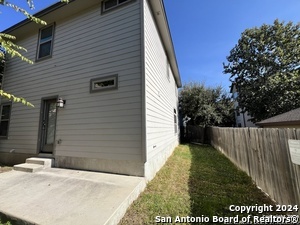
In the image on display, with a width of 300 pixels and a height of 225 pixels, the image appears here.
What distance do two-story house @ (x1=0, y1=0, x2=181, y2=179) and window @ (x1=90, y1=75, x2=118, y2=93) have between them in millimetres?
30

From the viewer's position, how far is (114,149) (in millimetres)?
4328

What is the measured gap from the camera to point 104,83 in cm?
482

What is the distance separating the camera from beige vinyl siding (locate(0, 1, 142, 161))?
4340mm

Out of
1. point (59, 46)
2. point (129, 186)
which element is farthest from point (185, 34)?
point (129, 186)

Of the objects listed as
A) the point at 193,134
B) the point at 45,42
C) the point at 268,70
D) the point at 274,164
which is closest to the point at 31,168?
the point at 45,42

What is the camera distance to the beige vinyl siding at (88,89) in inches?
171

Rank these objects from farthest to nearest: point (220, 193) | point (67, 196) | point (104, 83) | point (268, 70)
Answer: point (268, 70), point (104, 83), point (220, 193), point (67, 196)

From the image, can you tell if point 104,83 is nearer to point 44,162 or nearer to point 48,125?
point 48,125

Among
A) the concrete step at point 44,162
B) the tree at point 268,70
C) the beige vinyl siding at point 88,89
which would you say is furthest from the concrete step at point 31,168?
the tree at point 268,70

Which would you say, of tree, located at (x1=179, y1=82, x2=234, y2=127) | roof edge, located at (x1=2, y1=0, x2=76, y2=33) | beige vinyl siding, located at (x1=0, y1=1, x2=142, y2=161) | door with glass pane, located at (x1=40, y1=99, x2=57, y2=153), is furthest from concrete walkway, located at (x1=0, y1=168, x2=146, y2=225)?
tree, located at (x1=179, y1=82, x2=234, y2=127)

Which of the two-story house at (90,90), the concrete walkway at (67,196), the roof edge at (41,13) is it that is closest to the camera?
the concrete walkway at (67,196)

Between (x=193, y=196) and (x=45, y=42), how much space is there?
25.1ft

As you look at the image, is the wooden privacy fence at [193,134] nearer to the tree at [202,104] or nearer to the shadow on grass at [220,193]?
the tree at [202,104]

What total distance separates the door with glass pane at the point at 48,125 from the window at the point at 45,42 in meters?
2.00
